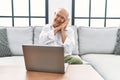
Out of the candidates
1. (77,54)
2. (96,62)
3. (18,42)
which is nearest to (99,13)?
(77,54)

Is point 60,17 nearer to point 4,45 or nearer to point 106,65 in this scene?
point 106,65

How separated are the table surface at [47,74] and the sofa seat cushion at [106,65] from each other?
0.56 m

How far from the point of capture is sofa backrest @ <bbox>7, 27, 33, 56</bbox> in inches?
116

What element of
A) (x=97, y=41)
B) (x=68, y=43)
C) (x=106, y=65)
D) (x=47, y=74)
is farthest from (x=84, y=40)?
(x=47, y=74)

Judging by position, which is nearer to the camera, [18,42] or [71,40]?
[71,40]

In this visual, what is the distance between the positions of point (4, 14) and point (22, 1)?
39 centimetres

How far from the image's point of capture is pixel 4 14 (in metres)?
3.51

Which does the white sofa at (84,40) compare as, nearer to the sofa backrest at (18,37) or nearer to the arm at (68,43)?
the sofa backrest at (18,37)

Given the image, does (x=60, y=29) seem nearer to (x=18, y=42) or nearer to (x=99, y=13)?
(x=18, y=42)

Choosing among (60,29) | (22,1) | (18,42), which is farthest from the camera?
(22,1)

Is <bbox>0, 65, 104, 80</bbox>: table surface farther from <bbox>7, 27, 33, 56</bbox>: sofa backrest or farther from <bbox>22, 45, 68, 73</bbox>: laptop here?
<bbox>7, 27, 33, 56</bbox>: sofa backrest

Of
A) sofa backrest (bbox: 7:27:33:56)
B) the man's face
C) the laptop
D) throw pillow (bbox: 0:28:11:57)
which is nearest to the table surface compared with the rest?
the laptop

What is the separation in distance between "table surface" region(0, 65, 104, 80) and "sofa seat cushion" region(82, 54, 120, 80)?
1.83ft

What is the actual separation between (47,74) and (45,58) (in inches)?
4.6
